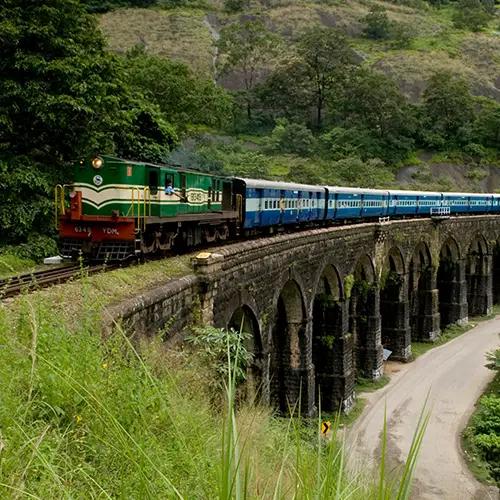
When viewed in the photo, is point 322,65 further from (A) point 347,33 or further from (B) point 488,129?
(A) point 347,33

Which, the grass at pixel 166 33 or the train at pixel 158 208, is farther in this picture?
the grass at pixel 166 33

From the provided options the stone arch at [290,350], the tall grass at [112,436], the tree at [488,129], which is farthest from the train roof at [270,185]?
the tree at [488,129]

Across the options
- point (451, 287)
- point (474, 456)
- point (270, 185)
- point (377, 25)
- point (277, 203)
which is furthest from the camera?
point (377, 25)

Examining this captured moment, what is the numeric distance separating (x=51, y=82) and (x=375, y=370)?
17.0 m

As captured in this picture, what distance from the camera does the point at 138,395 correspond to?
4562mm

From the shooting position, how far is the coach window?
1345cm

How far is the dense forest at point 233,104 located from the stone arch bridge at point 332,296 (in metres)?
6.27

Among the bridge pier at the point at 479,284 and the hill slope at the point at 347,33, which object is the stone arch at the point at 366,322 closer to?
the bridge pier at the point at 479,284

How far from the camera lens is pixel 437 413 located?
2334 centimetres

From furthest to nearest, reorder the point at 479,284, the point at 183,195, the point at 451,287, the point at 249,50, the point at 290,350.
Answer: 1. the point at 249,50
2. the point at 479,284
3. the point at 451,287
4. the point at 290,350
5. the point at 183,195

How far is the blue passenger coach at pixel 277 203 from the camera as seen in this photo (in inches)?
770

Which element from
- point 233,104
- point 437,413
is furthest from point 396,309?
point 233,104

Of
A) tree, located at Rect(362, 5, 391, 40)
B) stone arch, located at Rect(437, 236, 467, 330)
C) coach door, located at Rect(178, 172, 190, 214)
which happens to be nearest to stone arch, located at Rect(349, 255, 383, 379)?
stone arch, located at Rect(437, 236, 467, 330)

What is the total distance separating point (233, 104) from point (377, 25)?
3762cm
